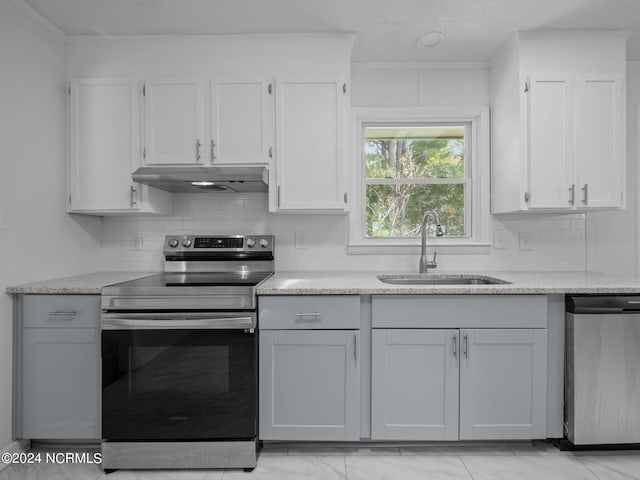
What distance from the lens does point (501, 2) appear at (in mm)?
2266

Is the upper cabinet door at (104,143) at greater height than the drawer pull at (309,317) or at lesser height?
greater

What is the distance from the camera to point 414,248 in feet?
9.77

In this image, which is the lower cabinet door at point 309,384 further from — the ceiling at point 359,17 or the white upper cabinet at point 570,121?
the ceiling at point 359,17

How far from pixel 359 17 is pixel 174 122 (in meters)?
1.24

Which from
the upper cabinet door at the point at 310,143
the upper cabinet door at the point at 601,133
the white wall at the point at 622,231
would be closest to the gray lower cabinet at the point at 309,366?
the upper cabinet door at the point at 310,143

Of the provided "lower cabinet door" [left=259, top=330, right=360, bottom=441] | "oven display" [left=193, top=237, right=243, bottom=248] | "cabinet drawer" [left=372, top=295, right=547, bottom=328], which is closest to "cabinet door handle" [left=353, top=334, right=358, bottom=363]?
"lower cabinet door" [left=259, top=330, right=360, bottom=441]

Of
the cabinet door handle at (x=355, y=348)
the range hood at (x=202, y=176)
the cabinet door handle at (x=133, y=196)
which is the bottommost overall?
the cabinet door handle at (x=355, y=348)

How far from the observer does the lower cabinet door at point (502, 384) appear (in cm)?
218

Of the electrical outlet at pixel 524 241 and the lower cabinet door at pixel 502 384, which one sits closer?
the lower cabinet door at pixel 502 384

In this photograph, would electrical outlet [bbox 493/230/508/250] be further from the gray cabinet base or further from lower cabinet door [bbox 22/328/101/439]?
lower cabinet door [bbox 22/328/101/439]

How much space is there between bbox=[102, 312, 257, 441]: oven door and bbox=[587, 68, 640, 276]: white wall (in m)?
2.44

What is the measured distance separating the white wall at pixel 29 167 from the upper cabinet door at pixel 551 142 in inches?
111

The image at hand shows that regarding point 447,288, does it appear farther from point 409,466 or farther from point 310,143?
point 310,143

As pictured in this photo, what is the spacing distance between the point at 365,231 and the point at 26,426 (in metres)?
2.28
